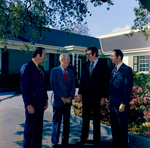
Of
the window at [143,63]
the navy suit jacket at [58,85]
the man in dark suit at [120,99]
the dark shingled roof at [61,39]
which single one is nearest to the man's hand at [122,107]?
the man in dark suit at [120,99]

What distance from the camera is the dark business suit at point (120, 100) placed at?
10.8ft

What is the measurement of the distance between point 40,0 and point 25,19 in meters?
1.14

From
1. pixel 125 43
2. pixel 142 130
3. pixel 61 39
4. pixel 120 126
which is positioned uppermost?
pixel 61 39

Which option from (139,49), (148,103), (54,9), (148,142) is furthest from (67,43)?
(148,142)

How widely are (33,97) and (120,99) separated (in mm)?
1742

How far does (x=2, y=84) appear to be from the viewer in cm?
1380

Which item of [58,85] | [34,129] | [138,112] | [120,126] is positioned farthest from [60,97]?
[138,112]

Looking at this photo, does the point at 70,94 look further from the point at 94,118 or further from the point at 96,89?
the point at 94,118

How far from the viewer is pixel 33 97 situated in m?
3.15

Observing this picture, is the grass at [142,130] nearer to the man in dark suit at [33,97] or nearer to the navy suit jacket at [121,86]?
the navy suit jacket at [121,86]

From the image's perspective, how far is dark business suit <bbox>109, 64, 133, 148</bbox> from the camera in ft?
10.8

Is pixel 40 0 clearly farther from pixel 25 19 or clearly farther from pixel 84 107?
pixel 84 107

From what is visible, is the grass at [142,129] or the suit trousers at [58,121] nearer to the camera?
the suit trousers at [58,121]

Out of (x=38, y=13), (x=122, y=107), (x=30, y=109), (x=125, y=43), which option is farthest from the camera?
(x=125, y=43)
